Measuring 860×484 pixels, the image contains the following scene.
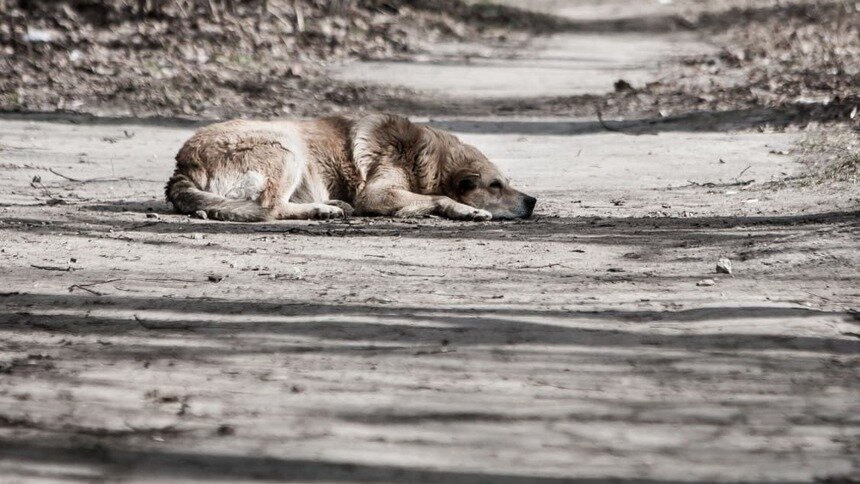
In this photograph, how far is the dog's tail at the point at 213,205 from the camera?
869 cm

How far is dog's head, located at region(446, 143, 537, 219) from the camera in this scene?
882 cm

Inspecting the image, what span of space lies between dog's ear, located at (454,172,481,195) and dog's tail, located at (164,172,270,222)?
1582 millimetres

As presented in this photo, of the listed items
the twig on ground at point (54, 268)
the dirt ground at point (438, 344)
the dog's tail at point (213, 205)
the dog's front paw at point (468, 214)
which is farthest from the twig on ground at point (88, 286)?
the dog's front paw at point (468, 214)

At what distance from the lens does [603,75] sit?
18828 mm

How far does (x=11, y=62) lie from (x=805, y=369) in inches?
538

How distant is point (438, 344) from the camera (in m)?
5.18

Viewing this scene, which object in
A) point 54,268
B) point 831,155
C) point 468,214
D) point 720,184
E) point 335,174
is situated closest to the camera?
point 54,268

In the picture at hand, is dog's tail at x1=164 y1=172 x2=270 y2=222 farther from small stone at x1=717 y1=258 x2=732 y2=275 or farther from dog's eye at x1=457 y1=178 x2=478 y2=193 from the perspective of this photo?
small stone at x1=717 y1=258 x2=732 y2=275

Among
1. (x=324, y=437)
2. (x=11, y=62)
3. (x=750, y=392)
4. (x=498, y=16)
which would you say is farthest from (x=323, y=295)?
(x=498, y=16)

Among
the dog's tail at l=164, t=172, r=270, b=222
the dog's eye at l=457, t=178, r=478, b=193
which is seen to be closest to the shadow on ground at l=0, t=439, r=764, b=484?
the dog's tail at l=164, t=172, r=270, b=222

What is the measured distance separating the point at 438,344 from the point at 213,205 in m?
3.99

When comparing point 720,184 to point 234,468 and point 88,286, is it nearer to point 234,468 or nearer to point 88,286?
point 88,286

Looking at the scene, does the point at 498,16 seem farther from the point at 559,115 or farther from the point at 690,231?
the point at 690,231

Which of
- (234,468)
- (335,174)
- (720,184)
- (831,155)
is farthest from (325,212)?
(234,468)
